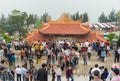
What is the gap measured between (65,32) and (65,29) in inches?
15.4

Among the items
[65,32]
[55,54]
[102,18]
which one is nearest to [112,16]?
[102,18]

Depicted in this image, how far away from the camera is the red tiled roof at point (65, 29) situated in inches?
1860

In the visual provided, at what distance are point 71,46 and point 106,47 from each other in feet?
7.69

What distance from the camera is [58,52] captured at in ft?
82.3

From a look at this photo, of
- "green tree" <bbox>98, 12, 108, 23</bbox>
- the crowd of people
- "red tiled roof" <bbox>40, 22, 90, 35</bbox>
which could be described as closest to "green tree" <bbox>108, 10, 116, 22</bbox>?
"green tree" <bbox>98, 12, 108, 23</bbox>

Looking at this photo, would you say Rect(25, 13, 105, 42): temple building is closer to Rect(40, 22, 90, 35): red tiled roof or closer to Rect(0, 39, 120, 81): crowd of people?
Rect(40, 22, 90, 35): red tiled roof

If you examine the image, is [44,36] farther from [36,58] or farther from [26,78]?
[26,78]

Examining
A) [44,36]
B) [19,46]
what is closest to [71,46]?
[19,46]

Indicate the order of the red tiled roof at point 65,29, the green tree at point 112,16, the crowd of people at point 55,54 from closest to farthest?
the crowd of people at point 55,54, the red tiled roof at point 65,29, the green tree at point 112,16

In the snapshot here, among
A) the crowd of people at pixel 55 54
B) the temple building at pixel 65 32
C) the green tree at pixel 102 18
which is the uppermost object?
the crowd of people at pixel 55 54

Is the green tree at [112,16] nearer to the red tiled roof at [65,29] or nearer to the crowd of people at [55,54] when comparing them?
the red tiled roof at [65,29]

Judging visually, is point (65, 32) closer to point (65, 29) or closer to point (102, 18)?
point (65, 29)

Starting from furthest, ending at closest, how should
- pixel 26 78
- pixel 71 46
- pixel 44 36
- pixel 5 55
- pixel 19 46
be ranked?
1. pixel 44 36
2. pixel 19 46
3. pixel 71 46
4. pixel 5 55
5. pixel 26 78

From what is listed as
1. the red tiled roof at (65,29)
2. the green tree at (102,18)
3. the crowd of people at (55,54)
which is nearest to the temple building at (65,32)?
the red tiled roof at (65,29)
